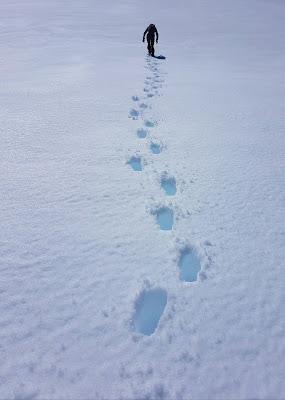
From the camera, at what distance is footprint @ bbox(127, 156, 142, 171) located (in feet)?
10.9

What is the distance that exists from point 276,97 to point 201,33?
800cm

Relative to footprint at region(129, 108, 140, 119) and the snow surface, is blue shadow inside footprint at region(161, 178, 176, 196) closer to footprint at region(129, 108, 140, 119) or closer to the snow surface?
the snow surface

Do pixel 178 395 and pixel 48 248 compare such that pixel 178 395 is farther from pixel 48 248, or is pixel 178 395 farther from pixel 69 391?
pixel 48 248

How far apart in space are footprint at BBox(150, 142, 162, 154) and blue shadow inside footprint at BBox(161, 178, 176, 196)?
2.03ft

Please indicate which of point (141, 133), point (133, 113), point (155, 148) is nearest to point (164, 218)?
point (155, 148)

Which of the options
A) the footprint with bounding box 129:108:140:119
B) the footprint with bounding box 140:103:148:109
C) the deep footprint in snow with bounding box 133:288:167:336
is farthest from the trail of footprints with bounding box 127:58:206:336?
the footprint with bounding box 140:103:148:109

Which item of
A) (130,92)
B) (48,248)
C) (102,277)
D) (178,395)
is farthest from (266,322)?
(130,92)

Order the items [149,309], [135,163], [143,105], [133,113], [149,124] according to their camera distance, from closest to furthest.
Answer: [149,309] < [135,163] < [149,124] < [133,113] < [143,105]

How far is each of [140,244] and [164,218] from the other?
0.42 m

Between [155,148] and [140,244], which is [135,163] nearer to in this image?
[155,148]

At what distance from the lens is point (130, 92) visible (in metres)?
5.68

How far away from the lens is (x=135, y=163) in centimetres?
339

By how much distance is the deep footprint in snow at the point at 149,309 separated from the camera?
71.8 inches

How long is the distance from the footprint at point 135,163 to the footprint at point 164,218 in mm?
764
